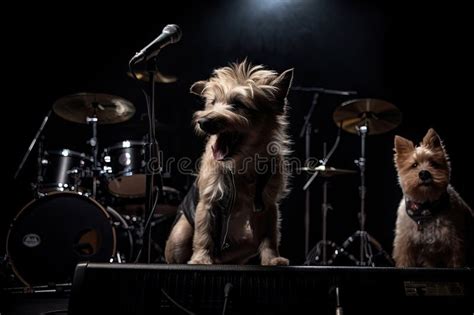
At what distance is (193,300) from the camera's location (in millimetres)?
1445

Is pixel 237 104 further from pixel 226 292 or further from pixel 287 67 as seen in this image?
pixel 287 67

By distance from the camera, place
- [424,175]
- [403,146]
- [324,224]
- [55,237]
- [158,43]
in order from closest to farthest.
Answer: [158,43] → [424,175] → [403,146] → [55,237] → [324,224]

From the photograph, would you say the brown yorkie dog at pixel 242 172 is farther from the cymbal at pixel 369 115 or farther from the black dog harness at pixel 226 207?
the cymbal at pixel 369 115

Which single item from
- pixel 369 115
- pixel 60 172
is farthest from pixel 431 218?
pixel 60 172

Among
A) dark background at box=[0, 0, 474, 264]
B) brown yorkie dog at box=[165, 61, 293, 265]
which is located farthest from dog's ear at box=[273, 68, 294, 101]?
dark background at box=[0, 0, 474, 264]

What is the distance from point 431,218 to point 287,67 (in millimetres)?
2810

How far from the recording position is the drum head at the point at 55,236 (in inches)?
141

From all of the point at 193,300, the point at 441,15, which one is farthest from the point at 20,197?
the point at 441,15

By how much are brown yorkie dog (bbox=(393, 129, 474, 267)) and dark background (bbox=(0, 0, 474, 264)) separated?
70.2 inches

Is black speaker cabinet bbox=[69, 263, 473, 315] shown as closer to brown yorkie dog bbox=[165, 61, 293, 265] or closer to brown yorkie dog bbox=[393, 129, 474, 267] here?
brown yorkie dog bbox=[165, 61, 293, 265]

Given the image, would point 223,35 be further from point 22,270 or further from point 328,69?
point 22,270

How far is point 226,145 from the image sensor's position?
1.89 meters

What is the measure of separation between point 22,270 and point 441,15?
462 centimetres

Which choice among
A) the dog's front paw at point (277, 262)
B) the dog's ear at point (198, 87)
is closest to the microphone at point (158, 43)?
the dog's ear at point (198, 87)
